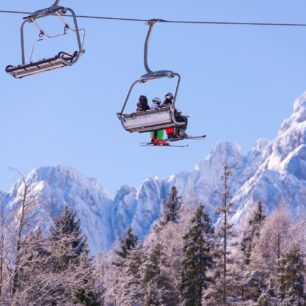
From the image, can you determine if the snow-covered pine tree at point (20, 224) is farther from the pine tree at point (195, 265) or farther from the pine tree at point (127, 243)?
the pine tree at point (127, 243)

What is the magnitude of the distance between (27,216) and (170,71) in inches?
607

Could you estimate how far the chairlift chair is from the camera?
16.1m

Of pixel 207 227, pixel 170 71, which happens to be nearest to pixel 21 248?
pixel 170 71

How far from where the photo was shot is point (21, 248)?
2806cm

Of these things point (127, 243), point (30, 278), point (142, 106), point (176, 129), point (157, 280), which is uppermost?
point (127, 243)

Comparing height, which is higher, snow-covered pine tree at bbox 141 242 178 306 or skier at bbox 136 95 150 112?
snow-covered pine tree at bbox 141 242 178 306

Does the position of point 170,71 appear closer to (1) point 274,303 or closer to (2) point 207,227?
(2) point 207,227

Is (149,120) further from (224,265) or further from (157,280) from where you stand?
(157,280)

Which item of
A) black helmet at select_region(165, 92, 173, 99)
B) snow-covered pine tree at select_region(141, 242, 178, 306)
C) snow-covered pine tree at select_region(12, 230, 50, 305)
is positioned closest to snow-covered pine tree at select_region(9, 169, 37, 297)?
snow-covered pine tree at select_region(12, 230, 50, 305)

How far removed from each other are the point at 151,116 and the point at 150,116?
0.13 feet

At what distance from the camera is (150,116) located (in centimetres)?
1681

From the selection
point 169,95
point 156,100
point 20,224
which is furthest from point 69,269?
point 169,95

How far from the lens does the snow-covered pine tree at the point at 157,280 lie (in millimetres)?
57303

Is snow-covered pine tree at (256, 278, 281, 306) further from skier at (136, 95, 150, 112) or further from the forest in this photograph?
skier at (136, 95, 150, 112)
